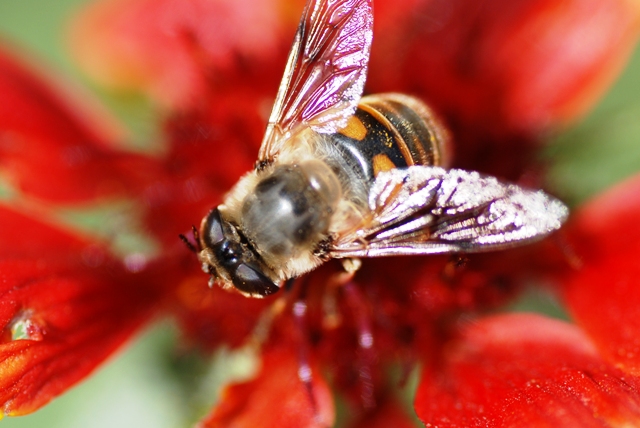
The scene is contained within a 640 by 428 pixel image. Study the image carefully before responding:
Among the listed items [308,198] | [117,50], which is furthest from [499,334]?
[117,50]

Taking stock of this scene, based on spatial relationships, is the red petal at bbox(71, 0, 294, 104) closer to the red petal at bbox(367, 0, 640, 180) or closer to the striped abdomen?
the red petal at bbox(367, 0, 640, 180)

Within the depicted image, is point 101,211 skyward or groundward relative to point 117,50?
groundward

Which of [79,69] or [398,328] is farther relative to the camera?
[79,69]

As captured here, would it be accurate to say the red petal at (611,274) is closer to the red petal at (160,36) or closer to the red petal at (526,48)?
the red petal at (526,48)

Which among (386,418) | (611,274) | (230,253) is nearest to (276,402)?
(386,418)

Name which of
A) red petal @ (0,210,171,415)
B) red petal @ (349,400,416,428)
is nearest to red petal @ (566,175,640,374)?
red petal @ (349,400,416,428)

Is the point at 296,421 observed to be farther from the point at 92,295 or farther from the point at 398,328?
the point at 92,295

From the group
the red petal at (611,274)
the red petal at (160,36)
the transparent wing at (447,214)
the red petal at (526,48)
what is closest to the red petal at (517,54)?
the red petal at (526,48)
